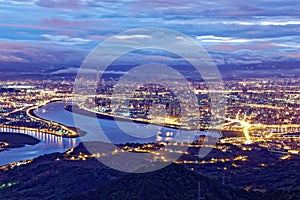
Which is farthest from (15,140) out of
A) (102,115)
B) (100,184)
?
(100,184)

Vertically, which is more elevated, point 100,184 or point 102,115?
point 100,184

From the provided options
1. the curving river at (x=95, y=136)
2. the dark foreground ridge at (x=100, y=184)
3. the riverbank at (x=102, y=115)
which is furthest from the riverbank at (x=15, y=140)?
the riverbank at (x=102, y=115)

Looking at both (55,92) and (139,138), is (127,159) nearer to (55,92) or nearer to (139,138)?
(139,138)

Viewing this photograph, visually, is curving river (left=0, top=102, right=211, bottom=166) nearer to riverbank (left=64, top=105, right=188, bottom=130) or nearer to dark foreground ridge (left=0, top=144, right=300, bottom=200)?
riverbank (left=64, top=105, right=188, bottom=130)

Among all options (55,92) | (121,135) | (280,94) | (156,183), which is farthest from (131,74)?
(156,183)

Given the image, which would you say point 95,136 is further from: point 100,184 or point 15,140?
point 100,184

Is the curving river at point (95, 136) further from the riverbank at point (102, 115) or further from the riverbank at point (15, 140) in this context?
the riverbank at point (102, 115)
